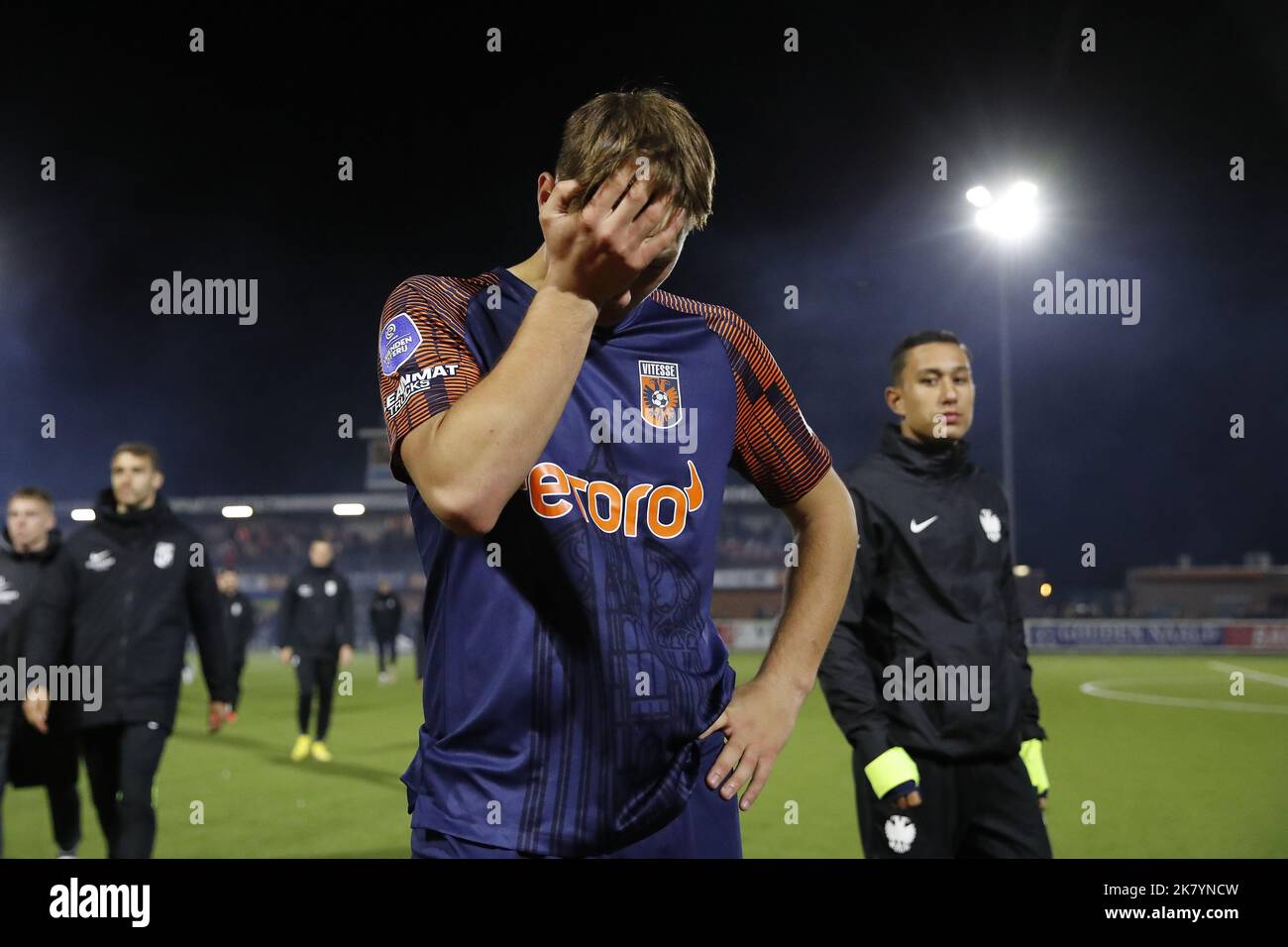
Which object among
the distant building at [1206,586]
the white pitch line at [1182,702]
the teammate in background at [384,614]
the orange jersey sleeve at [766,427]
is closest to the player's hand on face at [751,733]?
the orange jersey sleeve at [766,427]

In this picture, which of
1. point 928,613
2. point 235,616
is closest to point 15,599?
point 928,613

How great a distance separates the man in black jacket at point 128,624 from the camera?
561cm

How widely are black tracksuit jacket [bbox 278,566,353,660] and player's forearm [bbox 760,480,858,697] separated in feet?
30.8

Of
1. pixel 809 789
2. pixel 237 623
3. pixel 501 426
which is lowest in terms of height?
pixel 809 789

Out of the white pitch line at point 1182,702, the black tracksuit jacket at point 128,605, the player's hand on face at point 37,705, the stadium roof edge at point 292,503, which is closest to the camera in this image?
the player's hand on face at point 37,705

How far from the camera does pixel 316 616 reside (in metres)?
10.9

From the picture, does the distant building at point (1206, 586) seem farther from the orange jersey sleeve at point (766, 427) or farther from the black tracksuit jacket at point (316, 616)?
the orange jersey sleeve at point (766, 427)

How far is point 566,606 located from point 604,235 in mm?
573

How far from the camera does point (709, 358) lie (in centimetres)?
197

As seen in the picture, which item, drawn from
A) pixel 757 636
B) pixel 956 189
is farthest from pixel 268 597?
pixel 956 189

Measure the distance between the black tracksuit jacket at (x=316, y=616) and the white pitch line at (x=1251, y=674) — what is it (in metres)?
17.2

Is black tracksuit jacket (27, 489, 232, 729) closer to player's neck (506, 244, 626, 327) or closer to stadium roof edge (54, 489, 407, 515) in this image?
player's neck (506, 244, 626, 327)

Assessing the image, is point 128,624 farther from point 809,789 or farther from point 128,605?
point 809,789
